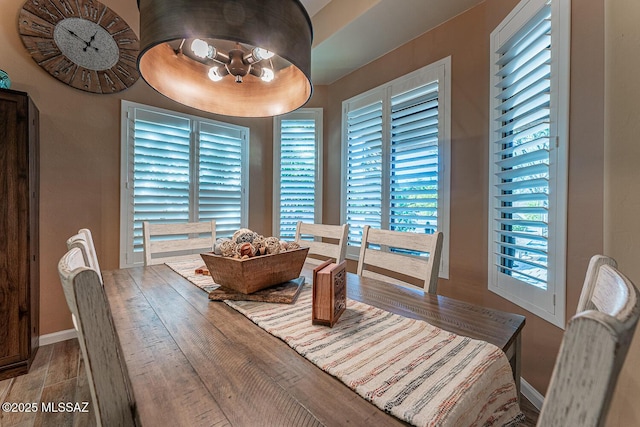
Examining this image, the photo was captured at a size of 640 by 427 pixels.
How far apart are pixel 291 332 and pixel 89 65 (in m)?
2.82

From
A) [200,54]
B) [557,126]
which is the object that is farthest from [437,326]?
[200,54]

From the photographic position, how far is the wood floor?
1501 millimetres

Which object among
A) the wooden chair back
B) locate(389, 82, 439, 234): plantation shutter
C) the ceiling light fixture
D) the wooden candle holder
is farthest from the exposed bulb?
locate(389, 82, 439, 234): plantation shutter

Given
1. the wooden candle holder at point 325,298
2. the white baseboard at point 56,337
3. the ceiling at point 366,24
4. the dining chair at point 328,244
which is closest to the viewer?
the wooden candle holder at point 325,298

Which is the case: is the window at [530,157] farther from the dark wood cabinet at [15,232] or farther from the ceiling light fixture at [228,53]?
the dark wood cabinet at [15,232]

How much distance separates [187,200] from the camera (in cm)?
283

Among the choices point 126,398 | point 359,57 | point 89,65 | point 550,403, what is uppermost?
point 359,57

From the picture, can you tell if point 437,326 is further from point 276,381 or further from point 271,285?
point 271,285

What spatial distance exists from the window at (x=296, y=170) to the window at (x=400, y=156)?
0.40 metres

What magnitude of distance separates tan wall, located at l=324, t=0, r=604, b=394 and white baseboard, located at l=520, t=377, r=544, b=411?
3 centimetres

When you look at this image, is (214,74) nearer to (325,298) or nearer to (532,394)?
(325,298)

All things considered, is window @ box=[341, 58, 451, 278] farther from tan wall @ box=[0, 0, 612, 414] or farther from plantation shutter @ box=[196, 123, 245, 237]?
plantation shutter @ box=[196, 123, 245, 237]

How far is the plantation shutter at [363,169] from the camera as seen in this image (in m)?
2.73

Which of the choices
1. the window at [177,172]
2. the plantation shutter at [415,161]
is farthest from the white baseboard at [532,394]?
the window at [177,172]
